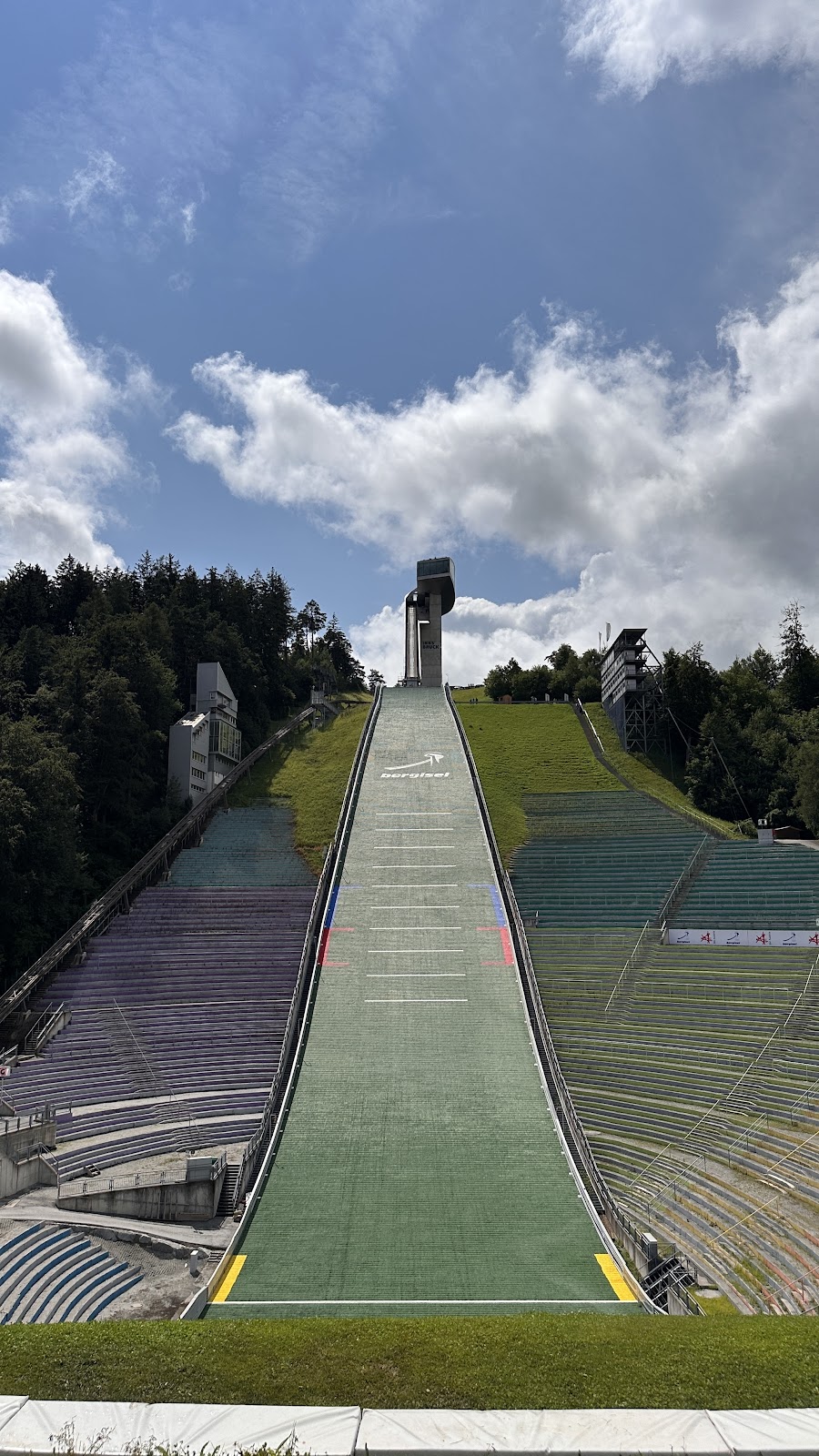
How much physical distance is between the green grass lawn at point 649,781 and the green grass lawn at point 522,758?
117cm

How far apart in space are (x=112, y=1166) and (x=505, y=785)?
87.3 ft

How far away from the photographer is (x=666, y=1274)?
11648 millimetres

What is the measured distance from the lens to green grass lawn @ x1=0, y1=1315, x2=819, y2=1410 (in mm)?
6566

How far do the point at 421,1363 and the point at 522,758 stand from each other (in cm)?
3883

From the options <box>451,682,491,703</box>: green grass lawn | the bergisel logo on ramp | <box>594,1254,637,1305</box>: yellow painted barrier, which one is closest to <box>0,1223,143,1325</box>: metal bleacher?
<box>594,1254,637,1305</box>: yellow painted barrier

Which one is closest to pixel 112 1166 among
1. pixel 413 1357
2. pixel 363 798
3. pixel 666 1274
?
pixel 666 1274

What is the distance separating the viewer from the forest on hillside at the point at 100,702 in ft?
84.3

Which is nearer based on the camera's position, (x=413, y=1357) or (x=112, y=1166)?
(x=413, y=1357)

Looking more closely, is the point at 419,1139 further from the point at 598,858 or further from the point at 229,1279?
the point at 598,858

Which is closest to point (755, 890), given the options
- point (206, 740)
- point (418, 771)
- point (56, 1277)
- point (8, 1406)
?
point (418, 771)

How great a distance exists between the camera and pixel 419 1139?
16484 millimetres

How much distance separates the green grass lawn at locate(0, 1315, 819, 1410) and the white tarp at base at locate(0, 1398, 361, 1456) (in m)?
0.37

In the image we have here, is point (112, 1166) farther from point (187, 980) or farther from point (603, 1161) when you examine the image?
point (603, 1161)

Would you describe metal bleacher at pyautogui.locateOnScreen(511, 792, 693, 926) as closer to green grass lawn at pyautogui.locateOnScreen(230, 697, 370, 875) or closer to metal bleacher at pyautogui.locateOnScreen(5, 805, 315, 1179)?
metal bleacher at pyautogui.locateOnScreen(5, 805, 315, 1179)
